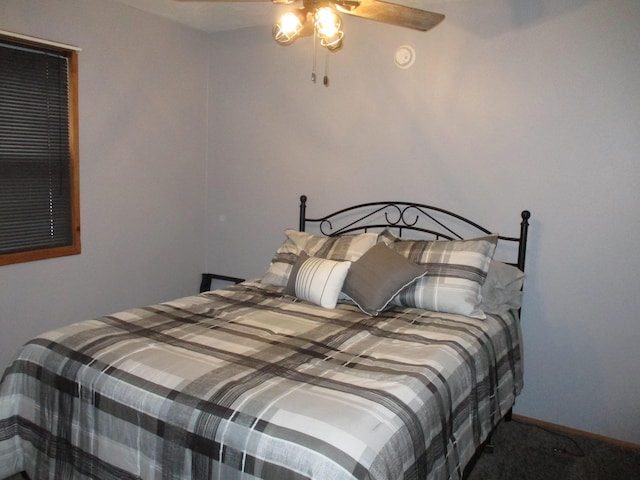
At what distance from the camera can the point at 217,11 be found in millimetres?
3426

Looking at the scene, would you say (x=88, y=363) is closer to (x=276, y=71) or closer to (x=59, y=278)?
(x=59, y=278)

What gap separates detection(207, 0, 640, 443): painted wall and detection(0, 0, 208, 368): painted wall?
94 centimetres

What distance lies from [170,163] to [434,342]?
262cm

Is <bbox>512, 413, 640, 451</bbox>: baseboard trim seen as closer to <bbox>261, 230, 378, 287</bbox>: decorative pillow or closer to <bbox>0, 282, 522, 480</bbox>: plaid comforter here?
<bbox>0, 282, 522, 480</bbox>: plaid comforter

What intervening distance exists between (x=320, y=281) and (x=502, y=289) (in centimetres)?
101

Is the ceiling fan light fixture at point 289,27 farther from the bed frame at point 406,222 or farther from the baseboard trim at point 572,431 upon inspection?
the baseboard trim at point 572,431

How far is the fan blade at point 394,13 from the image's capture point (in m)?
1.99

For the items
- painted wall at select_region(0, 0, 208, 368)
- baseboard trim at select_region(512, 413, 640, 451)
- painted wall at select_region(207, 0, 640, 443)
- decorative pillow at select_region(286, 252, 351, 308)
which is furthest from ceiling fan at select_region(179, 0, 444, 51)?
baseboard trim at select_region(512, 413, 640, 451)

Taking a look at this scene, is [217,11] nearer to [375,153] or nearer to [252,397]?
[375,153]

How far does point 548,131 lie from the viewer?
9.11 feet

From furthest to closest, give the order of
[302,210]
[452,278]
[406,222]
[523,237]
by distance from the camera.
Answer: [302,210] → [406,222] → [523,237] → [452,278]

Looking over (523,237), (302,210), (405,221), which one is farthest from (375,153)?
(523,237)

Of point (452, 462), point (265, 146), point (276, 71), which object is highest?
point (276, 71)

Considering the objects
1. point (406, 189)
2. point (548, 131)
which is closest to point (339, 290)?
point (406, 189)
